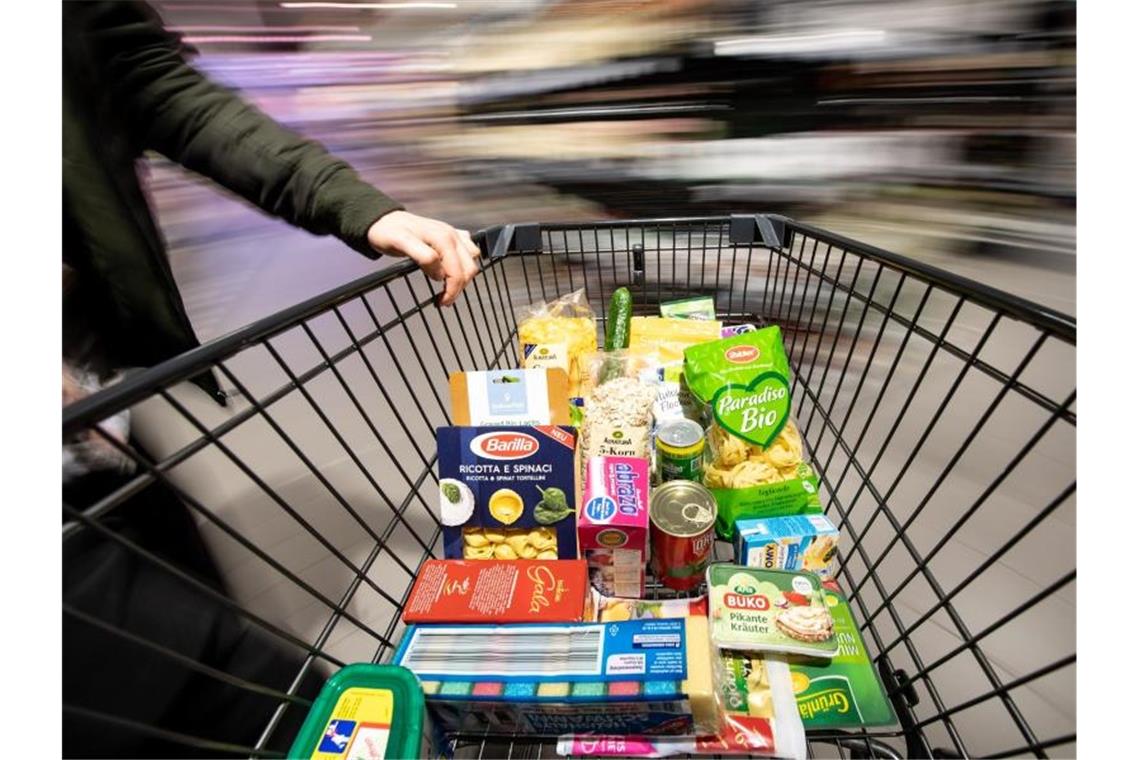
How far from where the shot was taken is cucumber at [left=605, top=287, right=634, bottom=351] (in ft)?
3.34

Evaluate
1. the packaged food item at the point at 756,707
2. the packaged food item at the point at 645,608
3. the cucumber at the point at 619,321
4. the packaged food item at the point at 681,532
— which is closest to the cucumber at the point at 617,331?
the cucumber at the point at 619,321

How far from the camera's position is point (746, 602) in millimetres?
659

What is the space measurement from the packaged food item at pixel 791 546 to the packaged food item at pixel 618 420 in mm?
193

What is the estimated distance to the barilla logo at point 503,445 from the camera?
0.68 metres

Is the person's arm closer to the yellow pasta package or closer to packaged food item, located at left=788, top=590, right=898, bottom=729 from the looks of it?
the yellow pasta package

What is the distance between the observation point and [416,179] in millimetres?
1547

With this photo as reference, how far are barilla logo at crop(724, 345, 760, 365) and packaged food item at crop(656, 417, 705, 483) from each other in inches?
5.0

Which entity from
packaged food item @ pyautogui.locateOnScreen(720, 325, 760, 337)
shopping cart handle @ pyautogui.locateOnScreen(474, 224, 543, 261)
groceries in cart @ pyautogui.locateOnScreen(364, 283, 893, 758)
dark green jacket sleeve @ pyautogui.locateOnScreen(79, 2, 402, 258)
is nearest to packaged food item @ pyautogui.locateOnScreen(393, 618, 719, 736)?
groceries in cart @ pyautogui.locateOnScreen(364, 283, 893, 758)

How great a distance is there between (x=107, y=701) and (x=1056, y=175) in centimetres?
190

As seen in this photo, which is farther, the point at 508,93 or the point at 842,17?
the point at 508,93

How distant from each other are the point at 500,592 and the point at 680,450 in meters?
0.31
